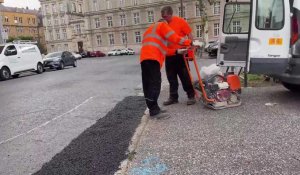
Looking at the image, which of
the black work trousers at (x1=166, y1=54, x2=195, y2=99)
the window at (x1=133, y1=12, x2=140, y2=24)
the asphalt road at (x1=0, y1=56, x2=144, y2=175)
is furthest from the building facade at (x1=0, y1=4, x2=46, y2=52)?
the black work trousers at (x1=166, y1=54, x2=195, y2=99)

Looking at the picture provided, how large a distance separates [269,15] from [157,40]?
6.84 feet

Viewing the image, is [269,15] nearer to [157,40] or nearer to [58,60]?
[157,40]

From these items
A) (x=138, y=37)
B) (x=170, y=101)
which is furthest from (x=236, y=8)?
(x=138, y=37)

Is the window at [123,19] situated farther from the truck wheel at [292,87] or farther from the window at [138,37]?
the truck wheel at [292,87]

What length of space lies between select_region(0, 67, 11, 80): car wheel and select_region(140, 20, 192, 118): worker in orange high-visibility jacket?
1388 centimetres

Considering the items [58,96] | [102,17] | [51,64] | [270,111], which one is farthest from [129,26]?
[270,111]

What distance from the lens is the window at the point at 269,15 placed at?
18.1 feet

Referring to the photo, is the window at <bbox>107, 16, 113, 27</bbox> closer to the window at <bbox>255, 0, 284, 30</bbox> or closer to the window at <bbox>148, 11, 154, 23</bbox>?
the window at <bbox>148, 11, 154, 23</bbox>

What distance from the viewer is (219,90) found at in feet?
18.8


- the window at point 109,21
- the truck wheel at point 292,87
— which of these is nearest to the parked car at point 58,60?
the truck wheel at point 292,87

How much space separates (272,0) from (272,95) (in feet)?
7.07

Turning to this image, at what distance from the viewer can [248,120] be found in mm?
4996

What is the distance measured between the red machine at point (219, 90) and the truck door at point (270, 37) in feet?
2.00

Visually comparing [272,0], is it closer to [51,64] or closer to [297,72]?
[297,72]
